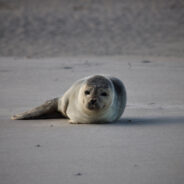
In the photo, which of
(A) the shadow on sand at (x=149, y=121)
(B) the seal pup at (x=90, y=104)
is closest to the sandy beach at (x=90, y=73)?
(A) the shadow on sand at (x=149, y=121)

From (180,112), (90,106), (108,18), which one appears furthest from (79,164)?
(108,18)

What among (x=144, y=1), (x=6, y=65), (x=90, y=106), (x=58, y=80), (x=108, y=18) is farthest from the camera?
(x=144, y=1)

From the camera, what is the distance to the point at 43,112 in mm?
7266

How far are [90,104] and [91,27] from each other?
13664 mm

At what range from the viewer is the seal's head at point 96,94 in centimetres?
655

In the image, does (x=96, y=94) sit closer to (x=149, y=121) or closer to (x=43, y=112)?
(x=149, y=121)

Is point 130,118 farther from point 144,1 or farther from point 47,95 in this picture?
point 144,1

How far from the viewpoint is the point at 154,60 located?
13797mm

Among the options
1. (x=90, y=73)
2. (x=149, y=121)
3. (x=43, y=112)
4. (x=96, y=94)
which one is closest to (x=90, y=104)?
(x=96, y=94)

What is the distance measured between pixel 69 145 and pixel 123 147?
469 millimetres

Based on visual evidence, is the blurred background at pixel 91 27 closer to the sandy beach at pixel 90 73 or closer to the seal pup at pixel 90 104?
the sandy beach at pixel 90 73

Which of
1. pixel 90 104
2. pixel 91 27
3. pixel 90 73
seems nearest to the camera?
pixel 90 104

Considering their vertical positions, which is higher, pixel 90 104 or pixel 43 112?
pixel 90 104

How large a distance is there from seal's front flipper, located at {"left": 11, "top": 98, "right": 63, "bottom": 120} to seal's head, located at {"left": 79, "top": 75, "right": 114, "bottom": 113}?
2.16 feet
